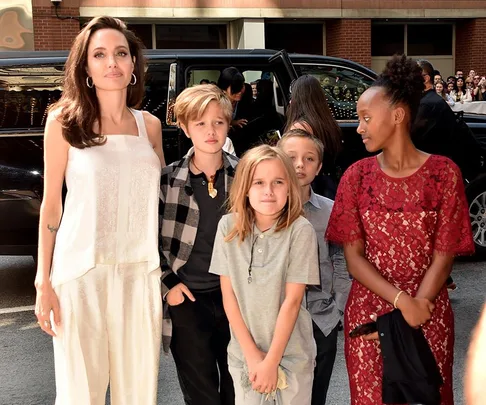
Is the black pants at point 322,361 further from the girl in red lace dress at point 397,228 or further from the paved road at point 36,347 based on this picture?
the paved road at point 36,347

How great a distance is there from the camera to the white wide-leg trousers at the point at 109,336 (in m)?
3.00

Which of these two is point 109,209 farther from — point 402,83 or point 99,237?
point 402,83

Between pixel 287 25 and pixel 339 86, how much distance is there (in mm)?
13586

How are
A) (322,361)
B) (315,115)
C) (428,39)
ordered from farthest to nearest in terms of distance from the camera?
(428,39), (315,115), (322,361)

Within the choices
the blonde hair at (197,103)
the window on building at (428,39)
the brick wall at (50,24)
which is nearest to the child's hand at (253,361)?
the blonde hair at (197,103)

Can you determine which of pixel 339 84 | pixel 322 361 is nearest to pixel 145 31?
pixel 339 84

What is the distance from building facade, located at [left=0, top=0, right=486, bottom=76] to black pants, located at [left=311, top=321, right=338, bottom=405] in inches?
648

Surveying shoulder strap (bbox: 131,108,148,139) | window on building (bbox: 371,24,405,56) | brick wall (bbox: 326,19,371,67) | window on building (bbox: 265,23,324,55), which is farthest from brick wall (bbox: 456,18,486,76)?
shoulder strap (bbox: 131,108,148,139)

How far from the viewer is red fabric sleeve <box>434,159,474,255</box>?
2.90 meters

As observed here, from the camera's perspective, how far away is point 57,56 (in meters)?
6.71

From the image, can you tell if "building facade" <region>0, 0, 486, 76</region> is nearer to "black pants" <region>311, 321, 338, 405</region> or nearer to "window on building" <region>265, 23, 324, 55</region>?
"window on building" <region>265, 23, 324, 55</region>

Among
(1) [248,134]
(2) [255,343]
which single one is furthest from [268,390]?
(1) [248,134]

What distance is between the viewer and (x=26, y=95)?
6523 mm

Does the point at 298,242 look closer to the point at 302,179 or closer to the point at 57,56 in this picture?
the point at 302,179
